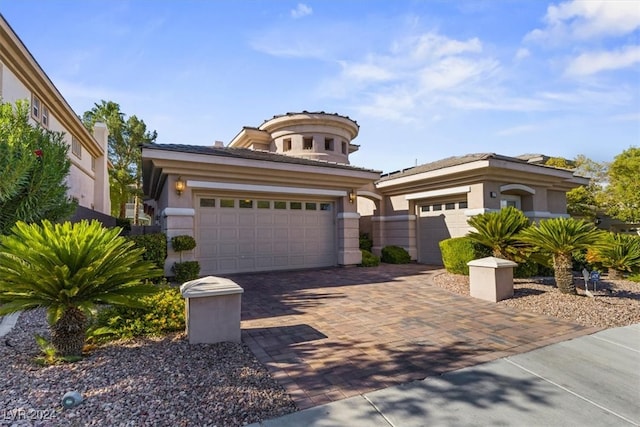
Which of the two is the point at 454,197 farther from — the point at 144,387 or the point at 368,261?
the point at 144,387

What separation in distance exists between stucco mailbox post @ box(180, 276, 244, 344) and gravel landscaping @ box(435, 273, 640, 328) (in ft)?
18.8

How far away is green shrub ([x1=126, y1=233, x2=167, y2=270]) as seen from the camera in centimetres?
853

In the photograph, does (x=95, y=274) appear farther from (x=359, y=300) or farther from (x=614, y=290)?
(x=614, y=290)

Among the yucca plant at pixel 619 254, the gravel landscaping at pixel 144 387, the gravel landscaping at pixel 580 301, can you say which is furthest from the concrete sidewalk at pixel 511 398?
the yucca plant at pixel 619 254

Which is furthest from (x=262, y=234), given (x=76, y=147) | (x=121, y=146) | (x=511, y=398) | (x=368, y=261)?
(x=121, y=146)

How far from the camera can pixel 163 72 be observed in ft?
25.5

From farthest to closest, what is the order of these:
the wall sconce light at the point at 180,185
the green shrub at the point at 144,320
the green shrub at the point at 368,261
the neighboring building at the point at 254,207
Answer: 1. the green shrub at the point at 368,261
2. the neighboring building at the point at 254,207
3. the wall sconce light at the point at 180,185
4. the green shrub at the point at 144,320

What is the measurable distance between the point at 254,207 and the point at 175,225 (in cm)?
278

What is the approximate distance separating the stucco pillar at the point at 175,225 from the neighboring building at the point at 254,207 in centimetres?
3

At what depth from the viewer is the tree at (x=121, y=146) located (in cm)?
2605

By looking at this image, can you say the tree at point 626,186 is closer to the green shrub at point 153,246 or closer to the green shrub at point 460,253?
the green shrub at point 460,253

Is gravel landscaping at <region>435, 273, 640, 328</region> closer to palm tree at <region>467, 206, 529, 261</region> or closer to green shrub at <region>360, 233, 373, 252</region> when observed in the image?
palm tree at <region>467, 206, 529, 261</region>

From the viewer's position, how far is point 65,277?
11.7 feet

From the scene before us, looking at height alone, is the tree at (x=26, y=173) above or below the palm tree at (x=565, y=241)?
above
